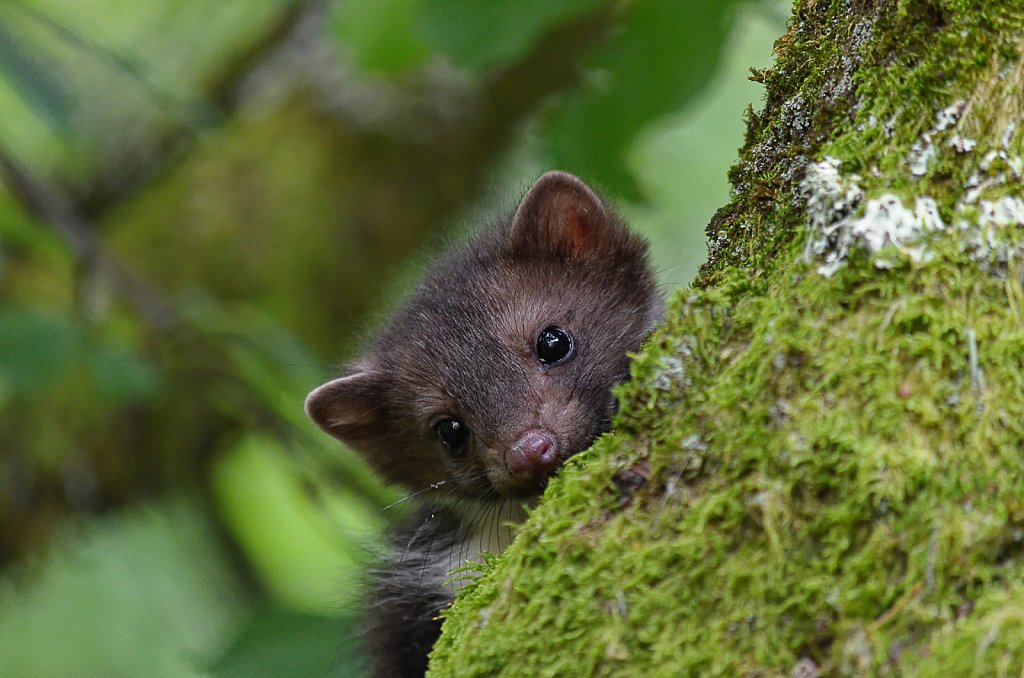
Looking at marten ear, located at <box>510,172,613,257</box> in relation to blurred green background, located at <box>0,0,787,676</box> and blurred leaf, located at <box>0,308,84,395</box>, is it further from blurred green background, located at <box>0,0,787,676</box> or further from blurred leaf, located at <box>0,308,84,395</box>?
blurred leaf, located at <box>0,308,84,395</box>

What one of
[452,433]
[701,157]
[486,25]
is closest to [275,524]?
[701,157]

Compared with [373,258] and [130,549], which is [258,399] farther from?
[130,549]

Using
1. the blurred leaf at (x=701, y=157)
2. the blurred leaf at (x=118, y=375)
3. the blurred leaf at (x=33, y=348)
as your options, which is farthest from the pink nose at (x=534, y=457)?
the blurred leaf at (x=701, y=157)

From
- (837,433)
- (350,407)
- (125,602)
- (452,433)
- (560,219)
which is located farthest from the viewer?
(125,602)

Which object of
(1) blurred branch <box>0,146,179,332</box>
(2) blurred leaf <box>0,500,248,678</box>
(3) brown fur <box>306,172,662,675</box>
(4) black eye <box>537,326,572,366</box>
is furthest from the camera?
(2) blurred leaf <box>0,500,248,678</box>

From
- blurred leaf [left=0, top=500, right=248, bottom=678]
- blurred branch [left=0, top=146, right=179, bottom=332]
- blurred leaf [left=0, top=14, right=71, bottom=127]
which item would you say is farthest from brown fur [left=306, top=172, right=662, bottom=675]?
blurred leaf [left=0, top=500, right=248, bottom=678]

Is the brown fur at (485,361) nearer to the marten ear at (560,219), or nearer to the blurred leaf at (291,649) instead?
the marten ear at (560,219)

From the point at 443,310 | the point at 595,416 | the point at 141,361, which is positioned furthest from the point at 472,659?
the point at 141,361

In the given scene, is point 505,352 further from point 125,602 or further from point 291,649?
point 125,602
